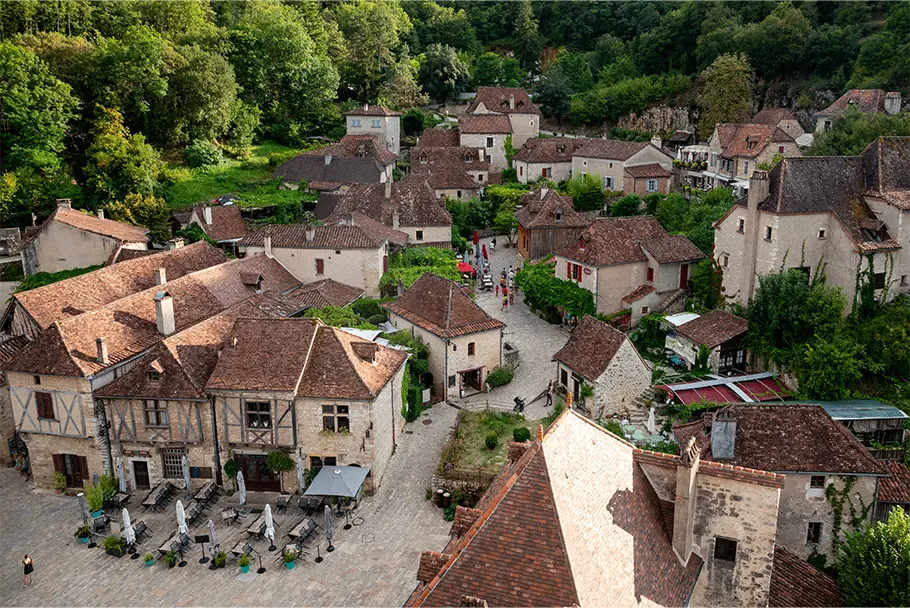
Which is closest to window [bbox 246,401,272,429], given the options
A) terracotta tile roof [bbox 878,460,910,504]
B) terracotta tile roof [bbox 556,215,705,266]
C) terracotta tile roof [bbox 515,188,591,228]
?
terracotta tile roof [bbox 556,215,705,266]

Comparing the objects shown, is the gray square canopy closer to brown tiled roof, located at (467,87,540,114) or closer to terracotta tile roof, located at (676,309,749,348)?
terracotta tile roof, located at (676,309,749,348)

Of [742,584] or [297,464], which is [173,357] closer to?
[297,464]

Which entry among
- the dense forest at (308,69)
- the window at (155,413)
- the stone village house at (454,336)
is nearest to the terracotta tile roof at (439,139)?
the dense forest at (308,69)

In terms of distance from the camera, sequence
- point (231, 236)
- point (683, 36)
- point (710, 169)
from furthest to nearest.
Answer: point (683, 36) → point (710, 169) → point (231, 236)

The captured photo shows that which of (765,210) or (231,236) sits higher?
(765,210)

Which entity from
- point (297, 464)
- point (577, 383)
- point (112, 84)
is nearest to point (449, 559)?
point (297, 464)

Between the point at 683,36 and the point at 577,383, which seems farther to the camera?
the point at 683,36

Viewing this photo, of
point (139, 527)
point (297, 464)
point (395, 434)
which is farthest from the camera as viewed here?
point (395, 434)

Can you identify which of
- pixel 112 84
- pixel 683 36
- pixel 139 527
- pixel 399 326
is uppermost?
pixel 683 36
